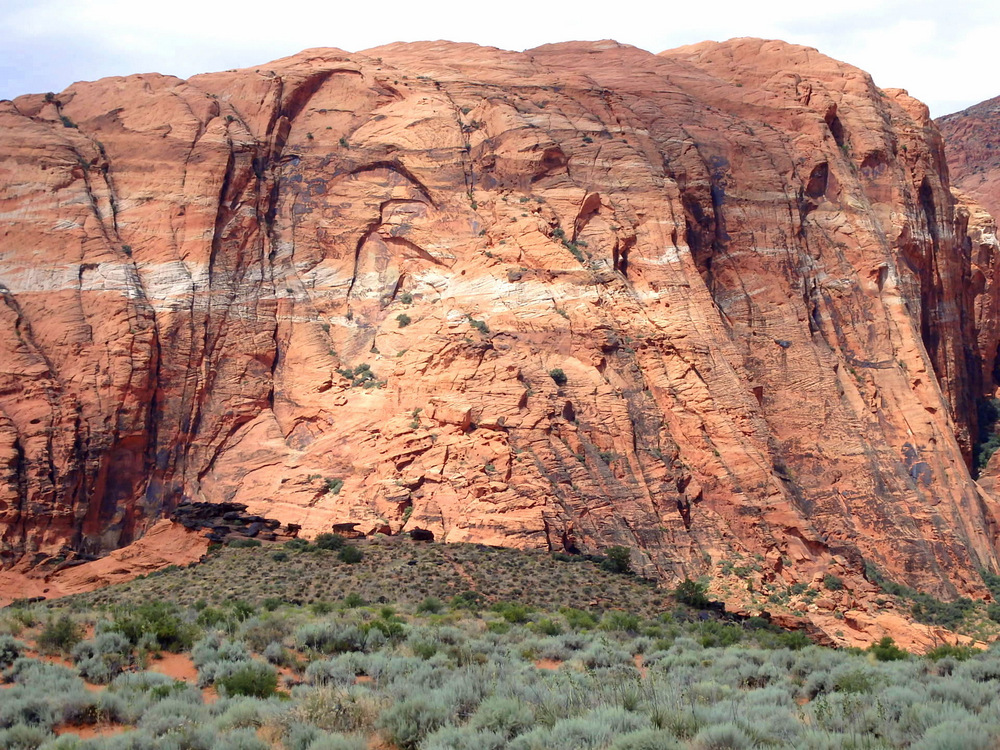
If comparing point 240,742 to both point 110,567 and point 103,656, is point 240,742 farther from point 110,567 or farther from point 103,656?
point 110,567

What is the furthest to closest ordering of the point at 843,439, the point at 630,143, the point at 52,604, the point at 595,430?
the point at 630,143
the point at 843,439
the point at 595,430
the point at 52,604

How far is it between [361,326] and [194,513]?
10183 millimetres

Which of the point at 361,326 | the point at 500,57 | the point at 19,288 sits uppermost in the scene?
the point at 500,57

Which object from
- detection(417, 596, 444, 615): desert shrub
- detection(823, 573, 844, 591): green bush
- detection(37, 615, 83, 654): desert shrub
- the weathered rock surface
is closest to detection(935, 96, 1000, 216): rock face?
detection(823, 573, 844, 591): green bush

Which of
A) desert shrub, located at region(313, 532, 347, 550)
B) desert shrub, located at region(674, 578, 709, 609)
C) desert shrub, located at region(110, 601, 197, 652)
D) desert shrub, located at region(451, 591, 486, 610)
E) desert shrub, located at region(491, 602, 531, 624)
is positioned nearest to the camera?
desert shrub, located at region(110, 601, 197, 652)

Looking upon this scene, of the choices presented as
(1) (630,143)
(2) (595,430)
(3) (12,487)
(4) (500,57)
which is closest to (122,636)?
(3) (12,487)

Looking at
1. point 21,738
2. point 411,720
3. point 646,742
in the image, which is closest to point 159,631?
point 21,738

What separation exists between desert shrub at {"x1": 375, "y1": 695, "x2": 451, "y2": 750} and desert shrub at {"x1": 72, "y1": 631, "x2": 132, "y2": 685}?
5.72 meters

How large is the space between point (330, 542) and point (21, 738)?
56.3ft

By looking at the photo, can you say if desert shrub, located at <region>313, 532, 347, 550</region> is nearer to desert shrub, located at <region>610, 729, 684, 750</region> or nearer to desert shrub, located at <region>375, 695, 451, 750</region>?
desert shrub, located at <region>375, 695, 451, 750</region>

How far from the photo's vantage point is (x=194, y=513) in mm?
31438

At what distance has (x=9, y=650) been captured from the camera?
1672 centimetres

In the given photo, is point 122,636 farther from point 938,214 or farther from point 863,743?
point 938,214

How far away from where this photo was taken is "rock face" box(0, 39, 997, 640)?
107 feet
